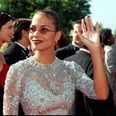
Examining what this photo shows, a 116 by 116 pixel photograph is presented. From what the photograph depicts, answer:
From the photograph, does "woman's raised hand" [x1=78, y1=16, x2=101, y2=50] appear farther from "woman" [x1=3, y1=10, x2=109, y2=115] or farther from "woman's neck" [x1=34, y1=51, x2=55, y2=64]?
"woman's neck" [x1=34, y1=51, x2=55, y2=64]

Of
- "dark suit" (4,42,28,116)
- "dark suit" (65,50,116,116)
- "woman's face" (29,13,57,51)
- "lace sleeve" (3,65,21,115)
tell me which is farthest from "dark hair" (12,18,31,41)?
"lace sleeve" (3,65,21,115)

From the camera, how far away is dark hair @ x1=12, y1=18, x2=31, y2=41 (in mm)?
6457

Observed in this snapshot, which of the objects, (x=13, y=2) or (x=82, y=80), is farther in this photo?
(x=13, y=2)

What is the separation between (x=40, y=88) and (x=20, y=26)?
115 inches

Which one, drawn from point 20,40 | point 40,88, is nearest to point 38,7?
point 20,40

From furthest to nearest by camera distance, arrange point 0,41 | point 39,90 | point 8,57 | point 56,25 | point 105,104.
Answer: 1. point 8,57
2. point 0,41
3. point 105,104
4. point 56,25
5. point 39,90

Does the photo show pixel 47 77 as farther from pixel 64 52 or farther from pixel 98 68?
pixel 64 52

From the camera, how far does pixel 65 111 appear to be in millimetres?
3709

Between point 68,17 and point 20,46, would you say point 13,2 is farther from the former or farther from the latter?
point 20,46

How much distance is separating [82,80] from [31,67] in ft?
1.45

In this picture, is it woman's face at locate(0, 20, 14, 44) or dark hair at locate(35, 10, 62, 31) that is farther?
woman's face at locate(0, 20, 14, 44)

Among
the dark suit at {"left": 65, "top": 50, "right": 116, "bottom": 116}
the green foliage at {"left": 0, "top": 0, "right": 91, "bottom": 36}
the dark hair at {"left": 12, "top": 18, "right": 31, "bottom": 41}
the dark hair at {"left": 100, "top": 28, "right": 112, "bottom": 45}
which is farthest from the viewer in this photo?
the green foliage at {"left": 0, "top": 0, "right": 91, "bottom": 36}

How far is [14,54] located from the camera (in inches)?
247

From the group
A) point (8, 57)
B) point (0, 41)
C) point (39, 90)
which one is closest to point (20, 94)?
point (39, 90)
